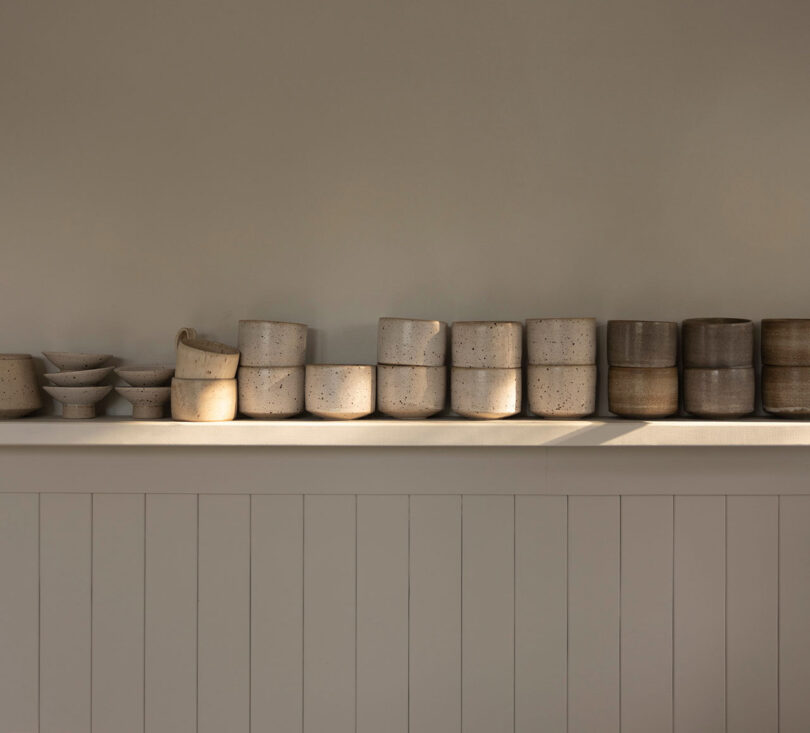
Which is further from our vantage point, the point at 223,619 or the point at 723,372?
the point at 223,619

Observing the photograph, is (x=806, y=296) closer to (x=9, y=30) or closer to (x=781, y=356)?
(x=781, y=356)

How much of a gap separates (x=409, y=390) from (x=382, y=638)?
524 mm

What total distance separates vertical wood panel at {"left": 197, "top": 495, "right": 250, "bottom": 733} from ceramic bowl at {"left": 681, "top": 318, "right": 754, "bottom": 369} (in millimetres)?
941

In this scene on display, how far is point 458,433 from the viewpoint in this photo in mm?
1314

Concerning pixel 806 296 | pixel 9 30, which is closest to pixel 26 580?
pixel 9 30

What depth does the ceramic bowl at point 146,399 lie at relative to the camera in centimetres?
138

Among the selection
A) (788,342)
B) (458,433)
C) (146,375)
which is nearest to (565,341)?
(458,433)

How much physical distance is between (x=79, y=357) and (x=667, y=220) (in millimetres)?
1181

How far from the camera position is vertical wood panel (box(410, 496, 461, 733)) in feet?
4.89

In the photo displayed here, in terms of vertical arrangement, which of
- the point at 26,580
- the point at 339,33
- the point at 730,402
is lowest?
the point at 26,580

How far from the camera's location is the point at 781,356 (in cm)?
136

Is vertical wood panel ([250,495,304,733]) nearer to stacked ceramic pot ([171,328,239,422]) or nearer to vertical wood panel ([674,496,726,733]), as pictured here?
stacked ceramic pot ([171,328,239,422])

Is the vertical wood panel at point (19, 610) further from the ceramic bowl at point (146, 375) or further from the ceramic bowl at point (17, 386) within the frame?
the ceramic bowl at point (146, 375)

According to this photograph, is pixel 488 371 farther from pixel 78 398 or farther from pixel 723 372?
pixel 78 398
